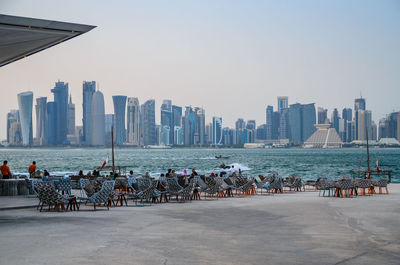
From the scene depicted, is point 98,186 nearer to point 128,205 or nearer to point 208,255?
point 128,205

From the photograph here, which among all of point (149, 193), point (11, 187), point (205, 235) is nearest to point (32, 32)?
point (205, 235)

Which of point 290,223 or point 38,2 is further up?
point 38,2

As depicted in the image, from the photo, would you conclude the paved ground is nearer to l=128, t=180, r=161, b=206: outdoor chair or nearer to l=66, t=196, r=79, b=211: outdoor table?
l=66, t=196, r=79, b=211: outdoor table

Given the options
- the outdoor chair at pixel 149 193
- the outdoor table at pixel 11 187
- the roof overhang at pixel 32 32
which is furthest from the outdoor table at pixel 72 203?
the outdoor table at pixel 11 187

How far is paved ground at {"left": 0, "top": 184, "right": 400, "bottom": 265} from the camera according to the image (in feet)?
26.2

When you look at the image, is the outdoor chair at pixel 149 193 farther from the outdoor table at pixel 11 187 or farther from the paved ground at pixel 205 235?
the outdoor table at pixel 11 187

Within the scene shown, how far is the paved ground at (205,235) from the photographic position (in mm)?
7973

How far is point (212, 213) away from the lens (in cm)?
1392

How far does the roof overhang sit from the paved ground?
432cm

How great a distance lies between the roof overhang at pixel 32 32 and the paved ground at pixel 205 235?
4.32m

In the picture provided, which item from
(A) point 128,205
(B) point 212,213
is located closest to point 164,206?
(A) point 128,205

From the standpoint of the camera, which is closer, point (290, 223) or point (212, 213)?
point (290, 223)

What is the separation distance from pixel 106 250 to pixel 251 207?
25.0 feet

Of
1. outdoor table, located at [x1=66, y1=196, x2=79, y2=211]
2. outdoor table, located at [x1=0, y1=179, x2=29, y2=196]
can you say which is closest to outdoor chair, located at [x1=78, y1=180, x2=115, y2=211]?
outdoor table, located at [x1=66, y1=196, x2=79, y2=211]
